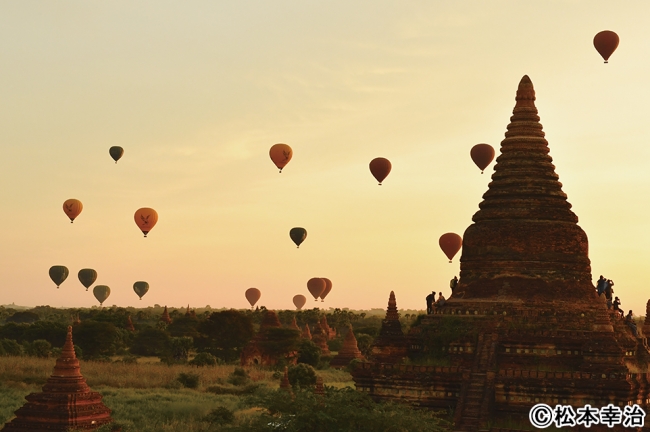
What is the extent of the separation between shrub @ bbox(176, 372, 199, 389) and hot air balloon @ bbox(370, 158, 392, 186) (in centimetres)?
1481

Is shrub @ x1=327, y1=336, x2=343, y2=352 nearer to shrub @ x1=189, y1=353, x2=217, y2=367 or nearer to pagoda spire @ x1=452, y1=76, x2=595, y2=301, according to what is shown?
shrub @ x1=189, y1=353, x2=217, y2=367

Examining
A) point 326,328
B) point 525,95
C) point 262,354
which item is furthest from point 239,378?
point 326,328

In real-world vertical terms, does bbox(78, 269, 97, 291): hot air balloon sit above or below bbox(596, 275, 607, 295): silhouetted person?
above

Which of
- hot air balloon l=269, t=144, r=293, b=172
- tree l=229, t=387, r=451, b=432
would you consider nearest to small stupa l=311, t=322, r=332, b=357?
hot air balloon l=269, t=144, r=293, b=172

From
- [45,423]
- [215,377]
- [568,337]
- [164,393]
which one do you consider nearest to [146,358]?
[215,377]

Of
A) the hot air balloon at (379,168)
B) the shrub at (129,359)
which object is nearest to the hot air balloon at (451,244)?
the hot air balloon at (379,168)

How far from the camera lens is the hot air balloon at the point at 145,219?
242 feet

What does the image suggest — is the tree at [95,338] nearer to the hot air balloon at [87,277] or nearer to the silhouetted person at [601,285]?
the hot air balloon at [87,277]

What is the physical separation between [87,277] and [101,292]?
27001 millimetres

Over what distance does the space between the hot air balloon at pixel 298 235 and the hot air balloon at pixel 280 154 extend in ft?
48.1

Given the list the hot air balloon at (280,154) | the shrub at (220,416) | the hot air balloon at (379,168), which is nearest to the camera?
the shrub at (220,416)

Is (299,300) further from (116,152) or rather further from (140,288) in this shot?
(116,152)

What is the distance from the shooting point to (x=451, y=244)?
48312 mm

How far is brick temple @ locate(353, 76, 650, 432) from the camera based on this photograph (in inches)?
1192
